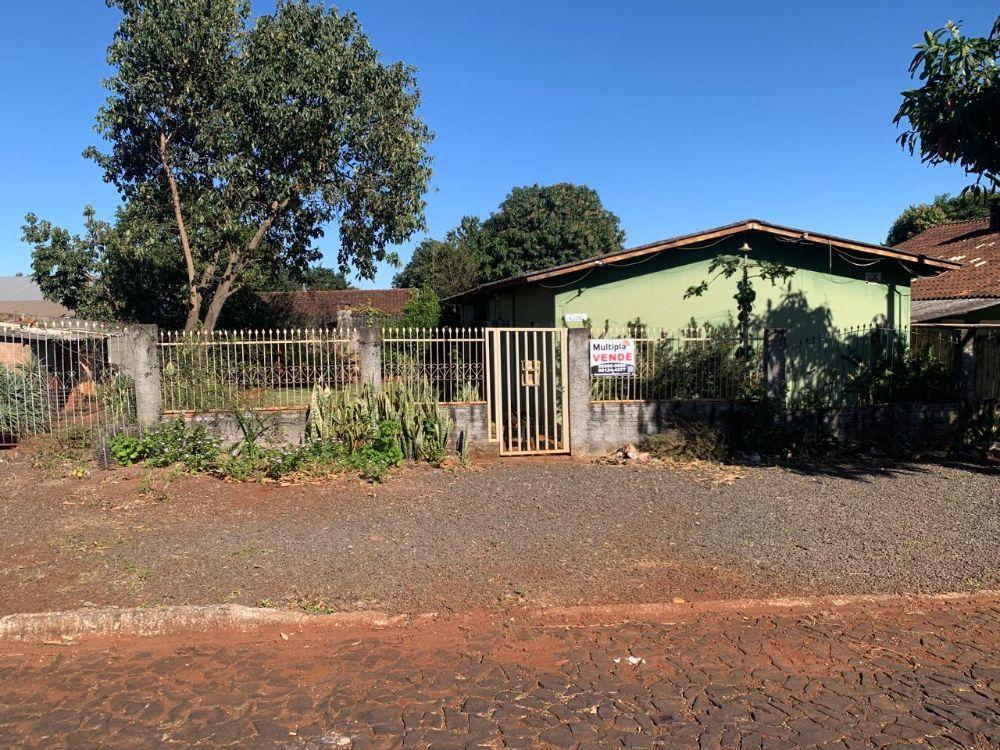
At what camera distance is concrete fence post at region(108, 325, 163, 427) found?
9.99 meters

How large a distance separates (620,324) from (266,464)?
6742 mm

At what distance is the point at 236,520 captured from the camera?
24.5 feet

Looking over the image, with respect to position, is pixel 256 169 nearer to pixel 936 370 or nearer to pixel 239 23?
pixel 239 23

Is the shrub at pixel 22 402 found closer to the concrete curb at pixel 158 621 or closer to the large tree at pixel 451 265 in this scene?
the concrete curb at pixel 158 621

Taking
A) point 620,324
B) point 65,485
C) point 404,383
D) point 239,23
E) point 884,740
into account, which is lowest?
point 884,740

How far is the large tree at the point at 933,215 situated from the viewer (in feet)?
105

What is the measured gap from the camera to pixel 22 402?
33.1 ft

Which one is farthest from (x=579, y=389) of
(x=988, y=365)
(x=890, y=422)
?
(x=988, y=365)

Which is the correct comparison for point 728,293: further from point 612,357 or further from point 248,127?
point 248,127

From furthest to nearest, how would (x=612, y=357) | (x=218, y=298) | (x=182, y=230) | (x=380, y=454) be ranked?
(x=218, y=298) → (x=182, y=230) → (x=612, y=357) → (x=380, y=454)

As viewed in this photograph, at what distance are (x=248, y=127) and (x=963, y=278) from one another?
1629cm

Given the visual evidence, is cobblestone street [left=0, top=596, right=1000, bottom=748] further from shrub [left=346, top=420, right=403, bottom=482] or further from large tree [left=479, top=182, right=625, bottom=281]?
large tree [left=479, top=182, right=625, bottom=281]

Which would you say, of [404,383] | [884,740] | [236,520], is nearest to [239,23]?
[404,383]

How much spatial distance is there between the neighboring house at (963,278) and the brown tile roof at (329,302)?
18285 millimetres
